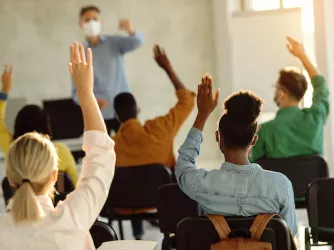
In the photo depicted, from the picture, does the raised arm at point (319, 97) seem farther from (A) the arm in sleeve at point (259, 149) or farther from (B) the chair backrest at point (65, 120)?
(B) the chair backrest at point (65, 120)

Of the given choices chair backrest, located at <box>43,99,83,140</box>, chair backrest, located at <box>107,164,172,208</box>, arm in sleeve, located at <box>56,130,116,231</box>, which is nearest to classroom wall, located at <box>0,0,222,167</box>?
chair backrest, located at <box>43,99,83,140</box>

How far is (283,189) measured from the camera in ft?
7.84

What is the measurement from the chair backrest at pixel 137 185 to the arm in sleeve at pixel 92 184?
80.4 inches

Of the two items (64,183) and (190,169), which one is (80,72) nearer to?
(190,169)

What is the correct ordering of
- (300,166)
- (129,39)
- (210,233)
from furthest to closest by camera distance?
(129,39) → (300,166) → (210,233)

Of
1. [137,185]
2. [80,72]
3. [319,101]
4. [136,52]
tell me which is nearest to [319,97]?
[319,101]

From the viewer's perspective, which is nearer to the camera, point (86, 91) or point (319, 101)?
point (86, 91)

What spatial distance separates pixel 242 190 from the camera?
7.84ft

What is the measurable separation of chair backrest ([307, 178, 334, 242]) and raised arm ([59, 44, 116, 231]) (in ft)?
4.92

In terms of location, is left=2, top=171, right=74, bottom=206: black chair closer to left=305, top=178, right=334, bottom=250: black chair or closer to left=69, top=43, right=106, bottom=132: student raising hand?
left=305, top=178, right=334, bottom=250: black chair

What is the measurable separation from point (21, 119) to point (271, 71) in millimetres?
2627

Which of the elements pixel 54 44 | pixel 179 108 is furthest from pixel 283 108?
pixel 54 44

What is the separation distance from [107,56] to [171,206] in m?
2.98

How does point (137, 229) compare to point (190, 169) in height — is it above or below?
below
